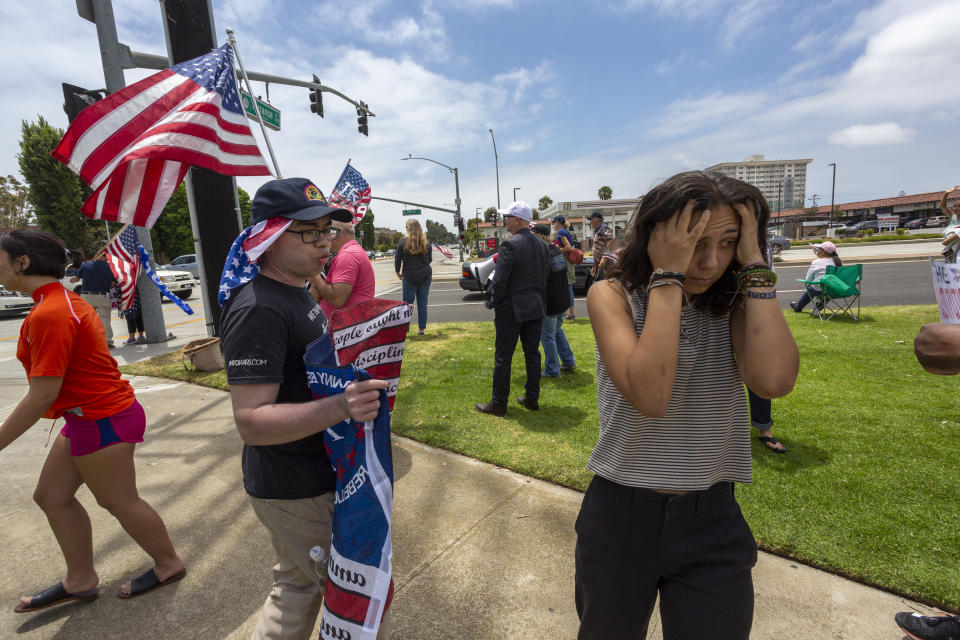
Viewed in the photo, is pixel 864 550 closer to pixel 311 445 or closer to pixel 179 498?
pixel 311 445

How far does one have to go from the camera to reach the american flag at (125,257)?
265 inches

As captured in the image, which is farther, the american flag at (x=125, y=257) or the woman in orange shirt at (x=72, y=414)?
the american flag at (x=125, y=257)

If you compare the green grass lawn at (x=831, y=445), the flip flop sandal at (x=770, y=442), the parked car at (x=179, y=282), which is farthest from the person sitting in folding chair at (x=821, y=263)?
the parked car at (x=179, y=282)

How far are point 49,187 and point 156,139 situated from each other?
4062cm

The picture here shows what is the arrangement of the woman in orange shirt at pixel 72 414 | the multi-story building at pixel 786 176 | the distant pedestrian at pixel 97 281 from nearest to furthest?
the woman in orange shirt at pixel 72 414 < the distant pedestrian at pixel 97 281 < the multi-story building at pixel 786 176

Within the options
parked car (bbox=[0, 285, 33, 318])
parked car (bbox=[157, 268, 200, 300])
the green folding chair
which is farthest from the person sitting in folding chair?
parked car (bbox=[0, 285, 33, 318])

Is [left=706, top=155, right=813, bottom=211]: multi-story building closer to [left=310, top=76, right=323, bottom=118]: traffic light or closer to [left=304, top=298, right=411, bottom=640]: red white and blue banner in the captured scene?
[left=310, top=76, right=323, bottom=118]: traffic light

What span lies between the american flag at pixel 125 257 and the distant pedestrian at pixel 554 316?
5.83 metres

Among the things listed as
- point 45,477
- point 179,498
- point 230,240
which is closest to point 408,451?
point 179,498

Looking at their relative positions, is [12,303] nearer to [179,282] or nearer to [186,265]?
[179,282]

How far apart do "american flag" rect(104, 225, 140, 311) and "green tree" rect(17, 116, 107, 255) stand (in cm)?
3341

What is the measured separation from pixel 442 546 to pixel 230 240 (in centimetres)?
587

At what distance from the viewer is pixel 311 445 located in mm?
1669

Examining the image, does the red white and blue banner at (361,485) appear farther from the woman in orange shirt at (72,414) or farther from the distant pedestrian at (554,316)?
the distant pedestrian at (554,316)
